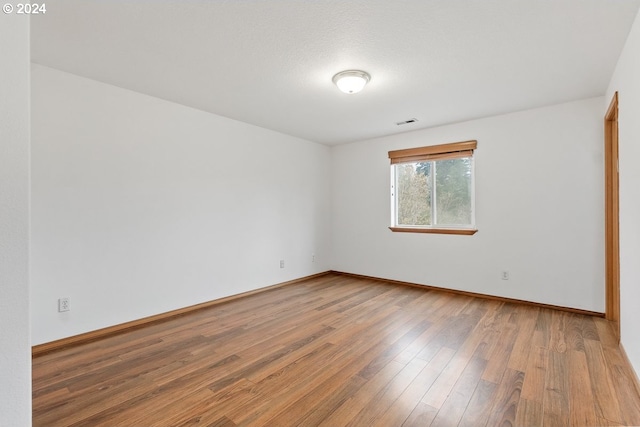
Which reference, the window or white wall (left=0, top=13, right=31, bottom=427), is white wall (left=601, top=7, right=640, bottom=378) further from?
white wall (left=0, top=13, right=31, bottom=427)

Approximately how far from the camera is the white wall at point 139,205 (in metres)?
2.46

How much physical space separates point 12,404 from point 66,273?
2.07 m

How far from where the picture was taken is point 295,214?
4.75m

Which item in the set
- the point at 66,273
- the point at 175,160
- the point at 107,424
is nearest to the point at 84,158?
the point at 175,160

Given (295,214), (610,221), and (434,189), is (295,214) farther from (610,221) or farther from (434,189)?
(610,221)

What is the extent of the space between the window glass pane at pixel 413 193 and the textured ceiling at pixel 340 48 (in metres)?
1.31

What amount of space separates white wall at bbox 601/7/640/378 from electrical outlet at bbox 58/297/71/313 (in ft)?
13.8

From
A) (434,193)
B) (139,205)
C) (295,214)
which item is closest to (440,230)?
(434,193)

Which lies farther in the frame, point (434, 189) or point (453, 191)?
point (434, 189)

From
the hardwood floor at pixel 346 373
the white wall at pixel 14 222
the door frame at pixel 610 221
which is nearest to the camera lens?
A: the white wall at pixel 14 222

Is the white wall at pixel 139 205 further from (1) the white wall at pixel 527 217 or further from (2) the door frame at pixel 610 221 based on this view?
(2) the door frame at pixel 610 221

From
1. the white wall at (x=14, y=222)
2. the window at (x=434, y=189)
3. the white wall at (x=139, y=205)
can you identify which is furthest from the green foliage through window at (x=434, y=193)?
the white wall at (x=14, y=222)

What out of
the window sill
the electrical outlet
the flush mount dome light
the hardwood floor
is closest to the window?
the window sill

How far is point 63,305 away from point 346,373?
2455 millimetres
